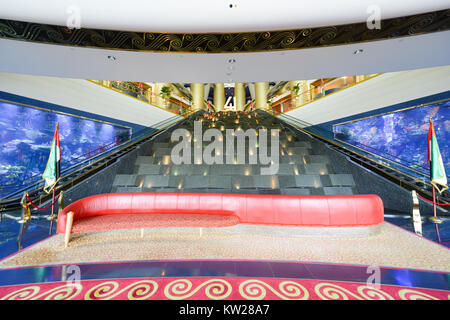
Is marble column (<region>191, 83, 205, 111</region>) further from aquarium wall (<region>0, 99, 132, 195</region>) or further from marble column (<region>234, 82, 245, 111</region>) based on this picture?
aquarium wall (<region>0, 99, 132, 195</region>)

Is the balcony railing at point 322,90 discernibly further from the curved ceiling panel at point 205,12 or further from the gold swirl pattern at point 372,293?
the gold swirl pattern at point 372,293

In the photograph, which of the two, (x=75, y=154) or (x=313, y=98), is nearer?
Result: (x=75, y=154)

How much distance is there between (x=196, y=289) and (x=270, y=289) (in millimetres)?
849

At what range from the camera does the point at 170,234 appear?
3.69 meters

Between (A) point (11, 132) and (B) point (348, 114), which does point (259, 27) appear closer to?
(B) point (348, 114)

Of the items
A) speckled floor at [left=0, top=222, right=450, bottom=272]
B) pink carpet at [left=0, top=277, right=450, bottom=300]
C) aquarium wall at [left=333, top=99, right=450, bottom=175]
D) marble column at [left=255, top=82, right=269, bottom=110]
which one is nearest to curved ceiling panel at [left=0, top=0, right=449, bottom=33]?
aquarium wall at [left=333, top=99, right=450, bottom=175]

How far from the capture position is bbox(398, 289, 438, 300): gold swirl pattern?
6.08ft

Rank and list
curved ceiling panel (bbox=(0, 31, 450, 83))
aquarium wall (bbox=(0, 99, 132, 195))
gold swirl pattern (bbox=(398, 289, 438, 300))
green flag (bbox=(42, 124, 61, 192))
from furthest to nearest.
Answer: aquarium wall (bbox=(0, 99, 132, 195))
green flag (bbox=(42, 124, 61, 192))
curved ceiling panel (bbox=(0, 31, 450, 83))
gold swirl pattern (bbox=(398, 289, 438, 300))

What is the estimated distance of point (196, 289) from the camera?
79.4 inches

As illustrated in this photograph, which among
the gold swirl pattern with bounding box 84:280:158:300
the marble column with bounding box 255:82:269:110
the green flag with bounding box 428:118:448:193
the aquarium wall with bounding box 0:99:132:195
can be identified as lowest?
the gold swirl pattern with bounding box 84:280:158:300

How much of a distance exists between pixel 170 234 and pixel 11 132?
744cm

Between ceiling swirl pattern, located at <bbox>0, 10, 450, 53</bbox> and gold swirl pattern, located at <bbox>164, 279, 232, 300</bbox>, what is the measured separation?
491 centimetres

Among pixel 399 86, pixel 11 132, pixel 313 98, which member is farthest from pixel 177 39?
pixel 313 98

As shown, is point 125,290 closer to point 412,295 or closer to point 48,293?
point 48,293
